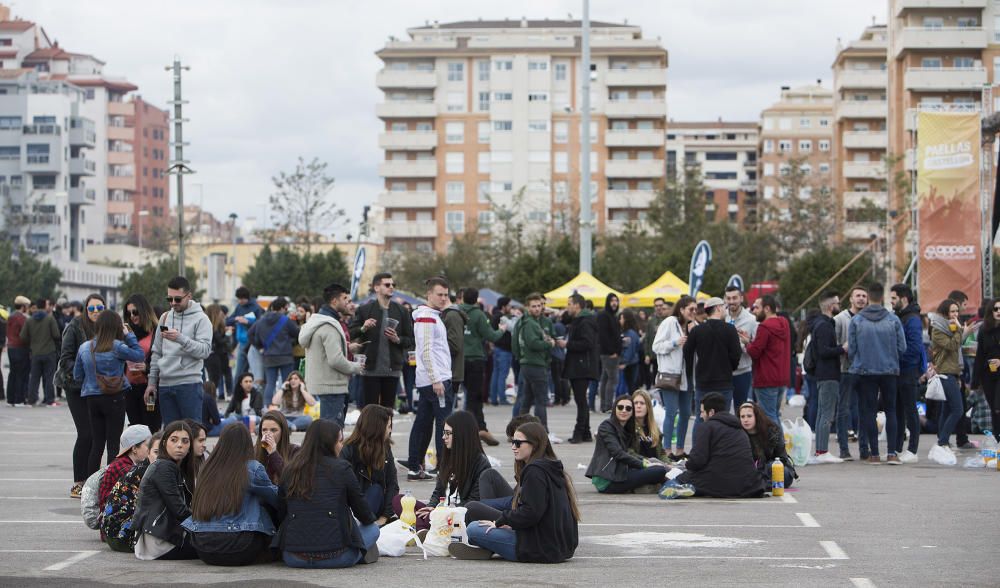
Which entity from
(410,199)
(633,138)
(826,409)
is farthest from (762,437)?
(410,199)

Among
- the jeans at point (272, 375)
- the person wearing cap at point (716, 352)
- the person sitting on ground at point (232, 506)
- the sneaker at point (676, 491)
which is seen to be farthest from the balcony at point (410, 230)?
the person sitting on ground at point (232, 506)

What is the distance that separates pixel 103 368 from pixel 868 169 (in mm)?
112441

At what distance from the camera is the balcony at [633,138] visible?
12250 centimetres

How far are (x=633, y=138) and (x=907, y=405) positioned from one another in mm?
105996

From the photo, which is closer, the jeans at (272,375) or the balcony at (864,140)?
the jeans at (272,375)

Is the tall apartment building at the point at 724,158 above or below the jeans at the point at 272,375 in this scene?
above

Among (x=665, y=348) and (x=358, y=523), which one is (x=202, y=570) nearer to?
Answer: (x=358, y=523)

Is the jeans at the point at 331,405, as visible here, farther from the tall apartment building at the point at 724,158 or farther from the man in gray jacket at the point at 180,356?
the tall apartment building at the point at 724,158

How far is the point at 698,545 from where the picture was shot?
11.0 metres

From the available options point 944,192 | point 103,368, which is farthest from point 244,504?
point 944,192

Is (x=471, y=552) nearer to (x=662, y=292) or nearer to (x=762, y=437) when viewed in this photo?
(x=762, y=437)

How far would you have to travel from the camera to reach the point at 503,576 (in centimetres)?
973

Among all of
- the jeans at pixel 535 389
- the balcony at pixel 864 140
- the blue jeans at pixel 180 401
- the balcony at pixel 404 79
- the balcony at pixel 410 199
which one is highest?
the balcony at pixel 404 79

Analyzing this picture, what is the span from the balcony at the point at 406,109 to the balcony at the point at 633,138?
14.2 m
